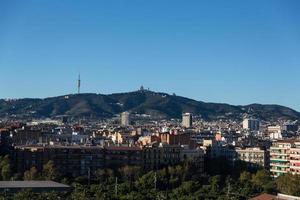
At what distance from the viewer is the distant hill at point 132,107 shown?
112 metres

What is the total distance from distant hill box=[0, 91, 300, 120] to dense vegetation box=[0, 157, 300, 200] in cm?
7755

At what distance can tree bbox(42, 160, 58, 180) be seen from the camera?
2547 centimetres

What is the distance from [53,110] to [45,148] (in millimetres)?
84675

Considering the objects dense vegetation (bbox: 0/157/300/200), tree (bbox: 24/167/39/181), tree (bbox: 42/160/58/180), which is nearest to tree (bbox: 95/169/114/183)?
dense vegetation (bbox: 0/157/300/200)

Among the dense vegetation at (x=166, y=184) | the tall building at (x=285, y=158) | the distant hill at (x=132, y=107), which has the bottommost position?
the dense vegetation at (x=166, y=184)

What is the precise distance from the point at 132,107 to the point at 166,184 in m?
98.2

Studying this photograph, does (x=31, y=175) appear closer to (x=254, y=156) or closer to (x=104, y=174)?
(x=104, y=174)

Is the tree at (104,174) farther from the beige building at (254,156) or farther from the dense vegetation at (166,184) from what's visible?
the beige building at (254,156)

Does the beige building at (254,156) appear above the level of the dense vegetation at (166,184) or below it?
above

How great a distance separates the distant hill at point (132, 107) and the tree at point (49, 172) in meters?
77.7

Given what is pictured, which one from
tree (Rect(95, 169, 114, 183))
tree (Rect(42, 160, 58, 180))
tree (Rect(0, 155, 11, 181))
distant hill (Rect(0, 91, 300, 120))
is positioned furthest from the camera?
distant hill (Rect(0, 91, 300, 120))

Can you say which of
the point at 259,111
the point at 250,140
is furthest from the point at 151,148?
the point at 259,111

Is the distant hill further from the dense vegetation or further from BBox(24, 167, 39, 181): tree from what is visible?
BBox(24, 167, 39, 181): tree

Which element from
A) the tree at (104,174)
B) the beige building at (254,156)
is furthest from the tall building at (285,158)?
the tree at (104,174)
